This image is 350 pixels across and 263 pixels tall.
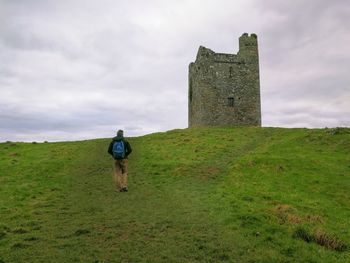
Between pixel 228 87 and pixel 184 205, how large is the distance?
1603 inches

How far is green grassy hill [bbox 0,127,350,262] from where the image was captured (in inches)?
499

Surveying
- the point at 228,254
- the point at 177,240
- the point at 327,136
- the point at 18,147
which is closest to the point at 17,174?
the point at 18,147

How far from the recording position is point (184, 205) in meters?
18.0

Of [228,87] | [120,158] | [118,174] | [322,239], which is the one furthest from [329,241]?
[228,87]

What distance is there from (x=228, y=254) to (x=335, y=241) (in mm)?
4339

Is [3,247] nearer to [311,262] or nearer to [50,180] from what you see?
[311,262]

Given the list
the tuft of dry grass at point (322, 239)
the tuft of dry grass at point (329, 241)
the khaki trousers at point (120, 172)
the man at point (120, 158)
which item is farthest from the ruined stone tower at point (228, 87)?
the tuft of dry grass at point (329, 241)

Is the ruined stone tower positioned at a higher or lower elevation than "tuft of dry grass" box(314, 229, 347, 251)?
higher

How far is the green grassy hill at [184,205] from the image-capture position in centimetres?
1268

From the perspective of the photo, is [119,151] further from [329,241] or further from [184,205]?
[329,241]

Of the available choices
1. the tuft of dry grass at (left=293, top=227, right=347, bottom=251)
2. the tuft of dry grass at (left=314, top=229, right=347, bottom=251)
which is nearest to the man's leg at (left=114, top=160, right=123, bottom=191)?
the tuft of dry grass at (left=293, top=227, right=347, bottom=251)

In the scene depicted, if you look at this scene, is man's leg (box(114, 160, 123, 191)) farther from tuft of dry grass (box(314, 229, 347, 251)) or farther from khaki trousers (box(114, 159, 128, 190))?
tuft of dry grass (box(314, 229, 347, 251))

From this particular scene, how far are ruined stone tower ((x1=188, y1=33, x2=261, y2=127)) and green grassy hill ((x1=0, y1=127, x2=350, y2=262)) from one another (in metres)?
19.0

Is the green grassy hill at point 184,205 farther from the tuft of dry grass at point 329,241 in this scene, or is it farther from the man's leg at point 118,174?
the man's leg at point 118,174
